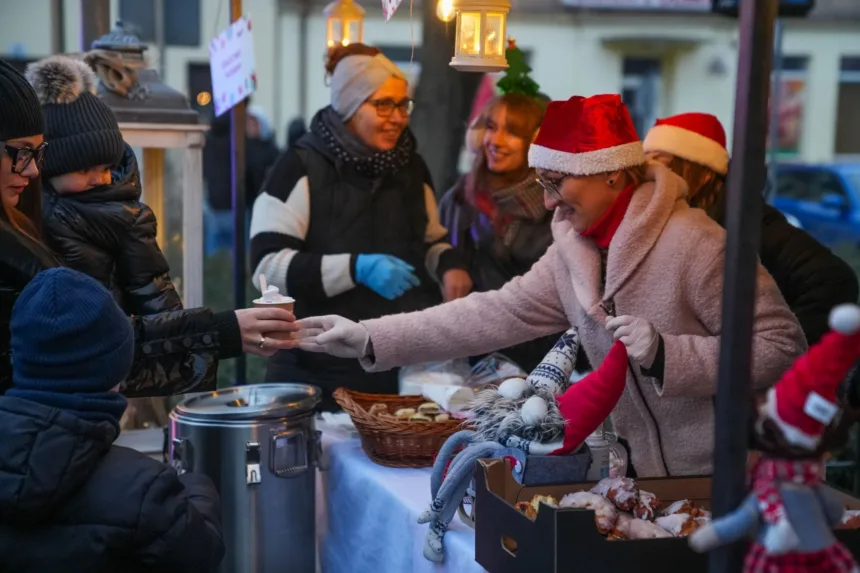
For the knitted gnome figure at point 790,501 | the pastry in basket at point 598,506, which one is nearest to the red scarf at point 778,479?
the knitted gnome figure at point 790,501

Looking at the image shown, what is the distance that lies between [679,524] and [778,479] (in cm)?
48

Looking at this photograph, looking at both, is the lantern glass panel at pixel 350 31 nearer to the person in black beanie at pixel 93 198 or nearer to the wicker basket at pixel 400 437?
the person in black beanie at pixel 93 198

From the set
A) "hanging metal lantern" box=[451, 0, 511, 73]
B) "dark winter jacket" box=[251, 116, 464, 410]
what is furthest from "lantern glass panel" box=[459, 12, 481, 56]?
"dark winter jacket" box=[251, 116, 464, 410]

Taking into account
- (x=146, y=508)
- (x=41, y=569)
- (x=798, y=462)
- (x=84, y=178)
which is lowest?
(x=41, y=569)

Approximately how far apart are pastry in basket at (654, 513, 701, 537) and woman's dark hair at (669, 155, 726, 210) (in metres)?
1.47

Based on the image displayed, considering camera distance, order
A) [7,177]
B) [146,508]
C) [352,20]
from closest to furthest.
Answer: [146,508]
[7,177]
[352,20]

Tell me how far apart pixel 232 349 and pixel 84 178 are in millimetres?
612

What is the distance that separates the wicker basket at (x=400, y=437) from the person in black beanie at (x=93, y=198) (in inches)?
23.9

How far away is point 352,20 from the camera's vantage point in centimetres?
410

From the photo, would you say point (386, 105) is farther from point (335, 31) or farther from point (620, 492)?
point (620, 492)

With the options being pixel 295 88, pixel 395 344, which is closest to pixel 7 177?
pixel 395 344

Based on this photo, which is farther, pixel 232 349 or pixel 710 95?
pixel 710 95

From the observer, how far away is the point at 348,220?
360cm

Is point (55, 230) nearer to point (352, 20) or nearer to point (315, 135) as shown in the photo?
point (315, 135)
